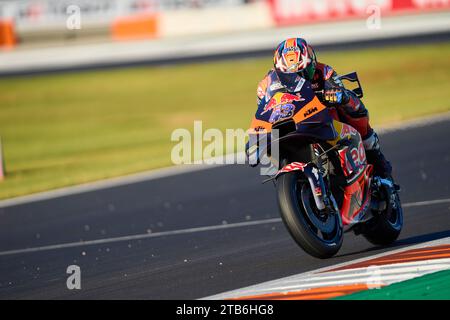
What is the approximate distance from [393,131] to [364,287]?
9.60 metres

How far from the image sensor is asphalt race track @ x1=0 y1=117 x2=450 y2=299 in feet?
24.1

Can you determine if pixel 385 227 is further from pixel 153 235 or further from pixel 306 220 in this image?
pixel 153 235

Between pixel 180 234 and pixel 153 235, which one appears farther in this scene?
pixel 153 235

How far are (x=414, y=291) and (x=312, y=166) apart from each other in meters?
1.38

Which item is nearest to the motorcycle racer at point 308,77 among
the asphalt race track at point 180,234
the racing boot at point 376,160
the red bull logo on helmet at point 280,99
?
the red bull logo on helmet at point 280,99

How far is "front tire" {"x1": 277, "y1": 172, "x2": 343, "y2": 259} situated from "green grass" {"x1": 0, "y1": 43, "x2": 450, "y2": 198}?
26.3ft

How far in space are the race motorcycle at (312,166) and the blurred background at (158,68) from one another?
7.77m

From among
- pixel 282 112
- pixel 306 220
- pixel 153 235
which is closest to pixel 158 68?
pixel 153 235

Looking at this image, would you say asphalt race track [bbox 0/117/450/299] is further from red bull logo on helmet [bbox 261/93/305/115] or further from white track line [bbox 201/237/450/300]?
red bull logo on helmet [bbox 261/93/305/115]

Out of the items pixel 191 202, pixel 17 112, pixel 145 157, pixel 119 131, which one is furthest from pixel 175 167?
pixel 17 112

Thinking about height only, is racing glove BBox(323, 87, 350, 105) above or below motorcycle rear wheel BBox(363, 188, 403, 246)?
above

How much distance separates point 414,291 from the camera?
625cm

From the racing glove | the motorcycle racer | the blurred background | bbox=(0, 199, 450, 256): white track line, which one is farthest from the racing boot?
the blurred background

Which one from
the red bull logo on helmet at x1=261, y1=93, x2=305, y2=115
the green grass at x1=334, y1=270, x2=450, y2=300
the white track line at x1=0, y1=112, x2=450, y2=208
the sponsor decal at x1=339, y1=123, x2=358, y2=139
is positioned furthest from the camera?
the white track line at x1=0, y1=112, x2=450, y2=208
